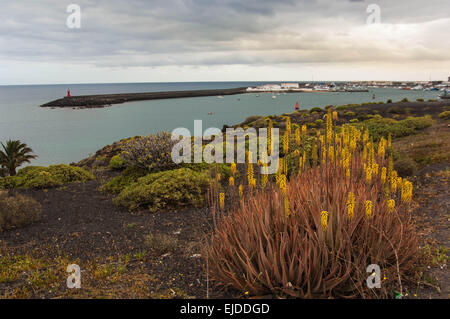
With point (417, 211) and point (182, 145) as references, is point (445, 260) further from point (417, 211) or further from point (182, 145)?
point (182, 145)

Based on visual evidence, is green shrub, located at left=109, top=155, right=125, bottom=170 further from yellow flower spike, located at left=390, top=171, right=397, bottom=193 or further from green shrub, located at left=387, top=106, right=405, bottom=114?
green shrub, located at left=387, top=106, right=405, bottom=114

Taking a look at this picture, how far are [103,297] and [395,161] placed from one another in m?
8.92

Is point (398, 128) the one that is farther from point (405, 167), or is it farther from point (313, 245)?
point (313, 245)

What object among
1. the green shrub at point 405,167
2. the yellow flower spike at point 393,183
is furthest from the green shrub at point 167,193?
the green shrub at point 405,167

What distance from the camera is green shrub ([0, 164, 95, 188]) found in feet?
36.0

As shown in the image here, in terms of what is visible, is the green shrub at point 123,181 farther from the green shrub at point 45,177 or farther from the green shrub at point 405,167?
the green shrub at point 405,167

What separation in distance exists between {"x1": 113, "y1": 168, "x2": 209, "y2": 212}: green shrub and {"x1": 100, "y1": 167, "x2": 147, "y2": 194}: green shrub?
158 centimetres

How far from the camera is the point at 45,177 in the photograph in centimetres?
1109

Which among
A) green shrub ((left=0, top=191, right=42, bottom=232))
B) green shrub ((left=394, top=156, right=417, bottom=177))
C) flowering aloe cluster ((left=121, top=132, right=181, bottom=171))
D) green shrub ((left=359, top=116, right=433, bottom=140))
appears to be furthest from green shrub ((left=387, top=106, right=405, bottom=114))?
green shrub ((left=0, top=191, right=42, bottom=232))

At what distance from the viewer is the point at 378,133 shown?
53.5 feet

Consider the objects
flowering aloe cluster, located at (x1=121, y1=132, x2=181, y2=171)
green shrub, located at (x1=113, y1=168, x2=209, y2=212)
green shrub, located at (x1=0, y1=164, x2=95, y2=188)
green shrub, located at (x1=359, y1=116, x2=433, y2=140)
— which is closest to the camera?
green shrub, located at (x1=113, y1=168, x2=209, y2=212)

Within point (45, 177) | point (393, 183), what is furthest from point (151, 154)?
point (393, 183)

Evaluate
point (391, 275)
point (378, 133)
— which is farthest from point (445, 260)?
point (378, 133)

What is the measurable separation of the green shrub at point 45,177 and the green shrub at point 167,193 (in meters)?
3.58
